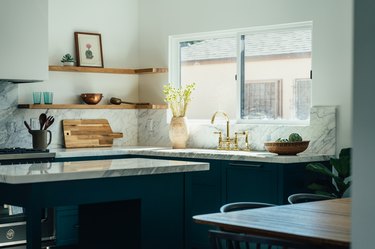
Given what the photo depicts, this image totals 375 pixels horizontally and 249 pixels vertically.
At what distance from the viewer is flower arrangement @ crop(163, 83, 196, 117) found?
A: 6.95 metres

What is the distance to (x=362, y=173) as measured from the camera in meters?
1.78

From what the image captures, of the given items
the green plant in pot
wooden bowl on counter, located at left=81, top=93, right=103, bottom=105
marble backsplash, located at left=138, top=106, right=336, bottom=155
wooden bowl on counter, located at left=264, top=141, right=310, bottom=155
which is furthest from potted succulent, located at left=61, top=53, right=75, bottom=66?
the green plant in pot

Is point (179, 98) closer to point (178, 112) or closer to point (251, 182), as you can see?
point (178, 112)

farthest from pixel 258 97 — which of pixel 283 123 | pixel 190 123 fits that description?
pixel 190 123

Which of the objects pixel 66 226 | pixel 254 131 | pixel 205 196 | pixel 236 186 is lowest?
pixel 66 226

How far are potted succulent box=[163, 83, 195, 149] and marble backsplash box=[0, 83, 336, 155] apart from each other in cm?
20

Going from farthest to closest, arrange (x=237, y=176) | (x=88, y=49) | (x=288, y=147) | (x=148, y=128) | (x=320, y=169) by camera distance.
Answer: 1. (x=148, y=128)
2. (x=88, y=49)
3. (x=237, y=176)
4. (x=288, y=147)
5. (x=320, y=169)

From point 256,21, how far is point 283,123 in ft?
3.28

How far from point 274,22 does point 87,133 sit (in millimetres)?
2238

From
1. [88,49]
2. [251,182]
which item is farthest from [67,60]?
[251,182]

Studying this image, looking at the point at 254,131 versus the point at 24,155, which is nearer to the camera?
the point at 24,155

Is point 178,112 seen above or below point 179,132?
above

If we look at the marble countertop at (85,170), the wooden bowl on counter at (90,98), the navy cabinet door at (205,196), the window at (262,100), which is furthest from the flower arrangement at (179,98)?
the marble countertop at (85,170)

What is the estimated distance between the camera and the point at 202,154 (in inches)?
239
